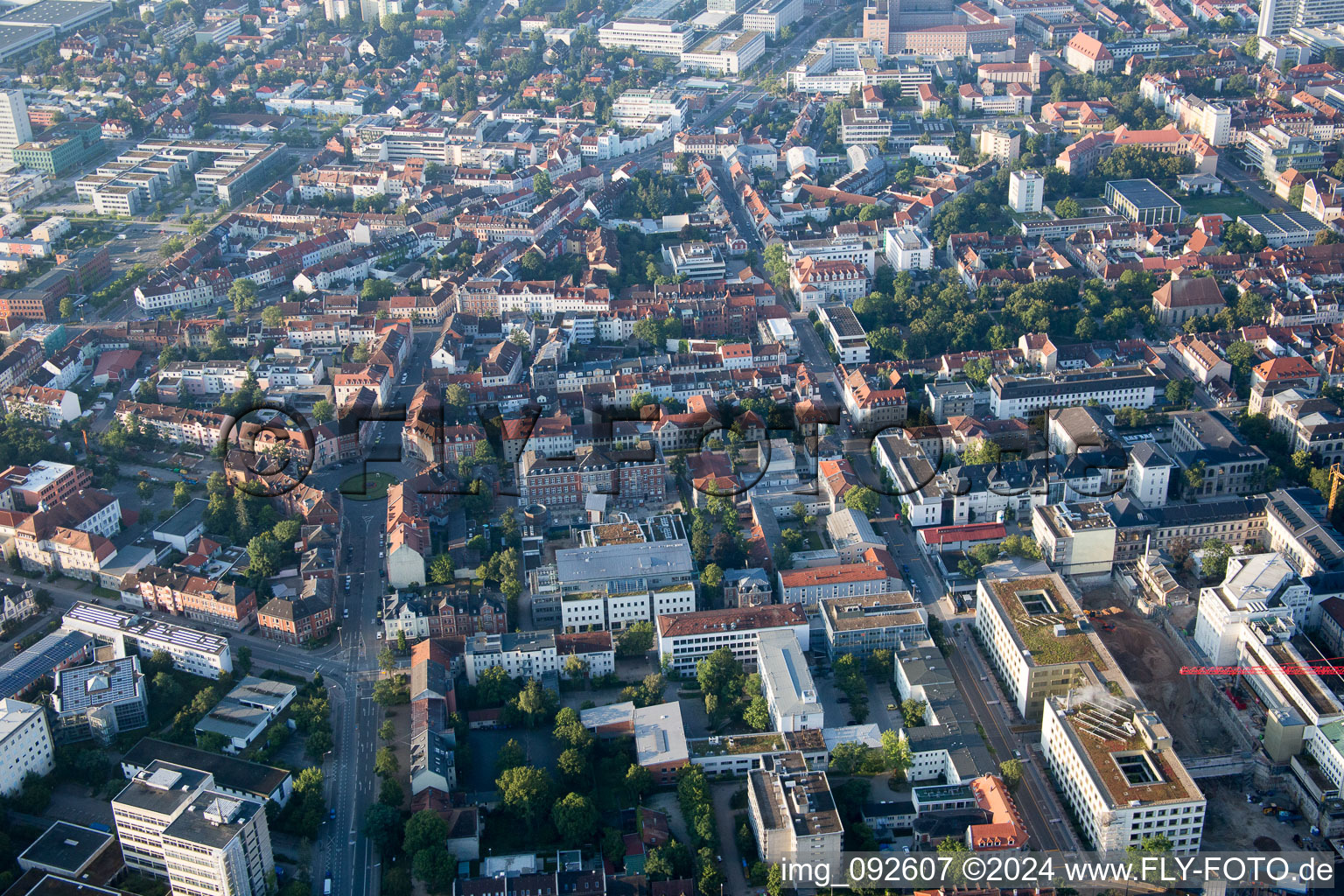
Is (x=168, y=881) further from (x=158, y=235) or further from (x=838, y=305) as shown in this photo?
(x=158, y=235)

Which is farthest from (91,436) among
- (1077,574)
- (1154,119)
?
(1154,119)

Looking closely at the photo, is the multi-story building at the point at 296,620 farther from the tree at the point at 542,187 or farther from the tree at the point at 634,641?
the tree at the point at 542,187

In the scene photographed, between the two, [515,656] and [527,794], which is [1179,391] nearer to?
[515,656]

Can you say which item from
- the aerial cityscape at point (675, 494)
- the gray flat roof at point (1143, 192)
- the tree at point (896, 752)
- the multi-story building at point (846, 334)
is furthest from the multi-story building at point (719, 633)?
the gray flat roof at point (1143, 192)

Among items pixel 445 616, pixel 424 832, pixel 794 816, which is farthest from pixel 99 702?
pixel 794 816

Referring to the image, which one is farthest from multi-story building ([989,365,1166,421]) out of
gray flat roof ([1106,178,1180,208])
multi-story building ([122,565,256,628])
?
multi-story building ([122,565,256,628])

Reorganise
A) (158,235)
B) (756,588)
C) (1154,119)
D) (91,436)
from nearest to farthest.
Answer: (756,588) < (91,436) < (158,235) < (1154,119)
